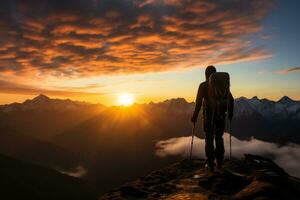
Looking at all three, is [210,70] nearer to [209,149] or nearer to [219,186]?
[209,149]

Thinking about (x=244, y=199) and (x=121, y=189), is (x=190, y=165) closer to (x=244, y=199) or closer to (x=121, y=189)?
(x=121, y=189)

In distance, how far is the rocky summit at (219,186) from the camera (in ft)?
28.0

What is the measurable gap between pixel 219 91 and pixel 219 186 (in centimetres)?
476

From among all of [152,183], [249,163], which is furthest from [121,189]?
[249,163]

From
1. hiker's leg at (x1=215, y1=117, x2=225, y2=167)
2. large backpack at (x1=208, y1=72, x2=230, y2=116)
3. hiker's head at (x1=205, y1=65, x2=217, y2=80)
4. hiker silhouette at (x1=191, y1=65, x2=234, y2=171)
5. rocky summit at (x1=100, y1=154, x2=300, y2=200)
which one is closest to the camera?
rocky summit at (x1=100, y1=154, x2=300, y2=200)

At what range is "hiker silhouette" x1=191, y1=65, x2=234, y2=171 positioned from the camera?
14984 mm

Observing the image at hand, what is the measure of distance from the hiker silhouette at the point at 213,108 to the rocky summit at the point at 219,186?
1.39 meters

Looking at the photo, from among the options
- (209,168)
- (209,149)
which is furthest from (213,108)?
(209,168)

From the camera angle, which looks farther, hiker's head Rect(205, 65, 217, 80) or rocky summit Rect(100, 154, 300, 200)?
hiker's head Rect(205, 65, 217, 80)

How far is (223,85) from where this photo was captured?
48.9 feet

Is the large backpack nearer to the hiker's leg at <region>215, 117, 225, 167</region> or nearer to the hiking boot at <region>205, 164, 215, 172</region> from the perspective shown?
the hiker's leg at <region>215, 117, 225, 167</region>

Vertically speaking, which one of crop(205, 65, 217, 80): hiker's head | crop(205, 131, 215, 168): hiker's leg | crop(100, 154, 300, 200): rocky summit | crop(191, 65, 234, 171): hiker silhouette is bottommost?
crop(100, 154, 300, 200): rocky summit

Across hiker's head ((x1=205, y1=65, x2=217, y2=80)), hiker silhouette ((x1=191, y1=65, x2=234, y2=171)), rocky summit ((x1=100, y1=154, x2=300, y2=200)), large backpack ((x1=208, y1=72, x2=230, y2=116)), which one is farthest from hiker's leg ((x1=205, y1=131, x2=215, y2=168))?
hiker's head ((x1=205, y1=65, x2=217, y2=80))

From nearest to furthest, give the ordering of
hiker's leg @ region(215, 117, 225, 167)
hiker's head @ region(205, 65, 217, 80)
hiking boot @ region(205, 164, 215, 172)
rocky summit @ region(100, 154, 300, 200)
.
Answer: rocky summit @ region(100, 154, 300, 200), hiking boot @ region(205, 164, 215, 172), hiker's leg @ region(215, 117, 225, 167), hiker's head @ region(205, 65, 217, 80)
